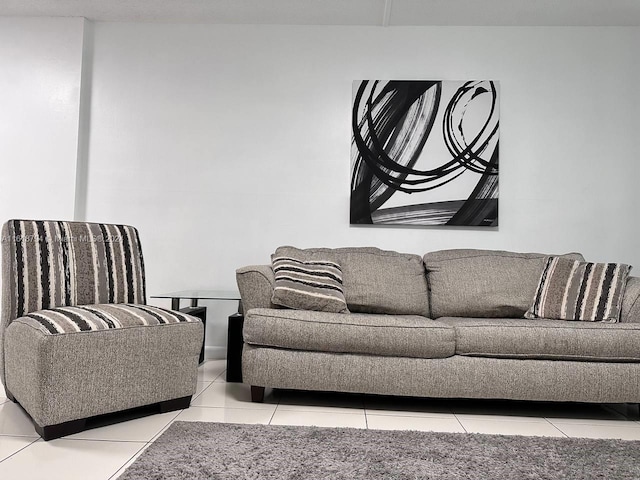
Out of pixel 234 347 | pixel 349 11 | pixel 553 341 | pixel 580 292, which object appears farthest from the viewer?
pixel 349 11

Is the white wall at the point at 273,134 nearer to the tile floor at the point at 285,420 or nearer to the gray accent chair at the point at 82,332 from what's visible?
the gray accent chair at the point at 82,332

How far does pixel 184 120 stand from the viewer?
3.86m

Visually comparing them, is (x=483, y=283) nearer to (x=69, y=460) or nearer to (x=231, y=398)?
(x=231, y=398)

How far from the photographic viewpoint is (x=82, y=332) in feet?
6.63

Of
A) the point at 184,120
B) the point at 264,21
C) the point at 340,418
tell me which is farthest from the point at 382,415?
the point at 264,21

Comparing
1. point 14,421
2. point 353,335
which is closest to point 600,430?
point 353,335

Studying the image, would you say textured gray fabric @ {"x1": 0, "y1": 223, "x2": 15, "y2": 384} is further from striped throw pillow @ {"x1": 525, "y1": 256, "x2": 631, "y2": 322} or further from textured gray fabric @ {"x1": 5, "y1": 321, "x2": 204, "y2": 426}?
striped throw pillow @ {"x1": 525, "y1": 256, "x2": 631, "y2": 322}

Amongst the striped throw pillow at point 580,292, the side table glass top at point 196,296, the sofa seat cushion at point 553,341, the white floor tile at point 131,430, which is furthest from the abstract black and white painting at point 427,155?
the white floor tile at point 131,430

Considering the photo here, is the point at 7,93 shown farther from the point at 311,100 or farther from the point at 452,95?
the point at 452,95

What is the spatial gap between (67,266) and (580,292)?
8.82 ft

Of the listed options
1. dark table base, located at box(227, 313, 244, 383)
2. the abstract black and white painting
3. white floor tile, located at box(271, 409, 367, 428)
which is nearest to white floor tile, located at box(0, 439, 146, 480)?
white floor tile, located at box(271, 409, 367, 428)

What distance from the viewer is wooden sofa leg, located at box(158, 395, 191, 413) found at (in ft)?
7.62

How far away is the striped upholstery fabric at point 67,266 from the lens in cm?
234

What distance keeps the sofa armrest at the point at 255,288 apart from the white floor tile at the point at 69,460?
1.00 metres
